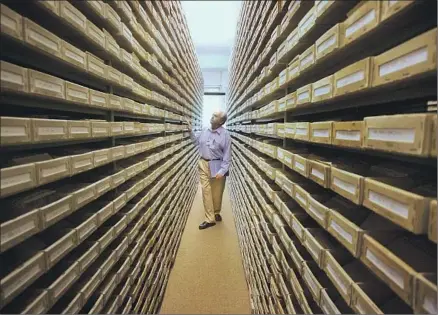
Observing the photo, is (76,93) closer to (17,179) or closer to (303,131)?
(17,179)

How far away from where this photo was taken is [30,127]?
89 cm

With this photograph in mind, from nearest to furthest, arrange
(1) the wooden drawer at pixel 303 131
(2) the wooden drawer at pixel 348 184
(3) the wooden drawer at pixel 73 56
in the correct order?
(2) the wooden drawer at pixel 348 184 < (3) the wooden drawer at pixel 73 56 < (1) the wooden drawer at pixel 303 131

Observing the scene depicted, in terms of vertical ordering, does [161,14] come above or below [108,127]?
above

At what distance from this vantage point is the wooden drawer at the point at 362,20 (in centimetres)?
78

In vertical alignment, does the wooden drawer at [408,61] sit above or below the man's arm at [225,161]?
above

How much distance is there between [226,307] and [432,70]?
265 cm

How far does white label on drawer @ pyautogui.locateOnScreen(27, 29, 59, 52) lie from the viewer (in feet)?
2.90

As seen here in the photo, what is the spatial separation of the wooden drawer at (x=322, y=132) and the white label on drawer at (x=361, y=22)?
29cm

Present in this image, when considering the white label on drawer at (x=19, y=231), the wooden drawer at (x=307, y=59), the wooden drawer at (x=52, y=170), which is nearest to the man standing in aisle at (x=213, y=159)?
the wooden drawer at (x=307, y=59)

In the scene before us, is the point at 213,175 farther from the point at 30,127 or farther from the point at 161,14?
the point at 30,127

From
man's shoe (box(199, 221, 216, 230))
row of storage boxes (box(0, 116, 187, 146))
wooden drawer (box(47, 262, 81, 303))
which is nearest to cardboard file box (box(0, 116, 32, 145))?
row of storage boxes (box(0, 116, 187, 146))

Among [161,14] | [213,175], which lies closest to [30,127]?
A: [161,14]

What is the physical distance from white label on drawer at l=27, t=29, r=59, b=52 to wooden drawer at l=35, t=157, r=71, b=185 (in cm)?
35

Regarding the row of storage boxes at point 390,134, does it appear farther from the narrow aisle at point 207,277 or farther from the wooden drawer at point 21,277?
the narrow aisle at point 207,277
